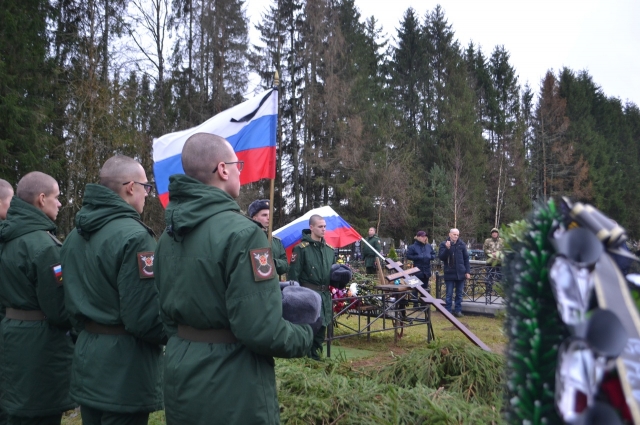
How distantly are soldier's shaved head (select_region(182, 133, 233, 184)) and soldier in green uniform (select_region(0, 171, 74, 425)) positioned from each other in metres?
1.57

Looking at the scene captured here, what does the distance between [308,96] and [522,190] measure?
20125 mm

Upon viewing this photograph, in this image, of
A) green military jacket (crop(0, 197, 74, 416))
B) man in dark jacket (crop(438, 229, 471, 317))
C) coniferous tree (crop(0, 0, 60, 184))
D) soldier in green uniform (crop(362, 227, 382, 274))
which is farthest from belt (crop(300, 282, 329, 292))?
coniferous tree (crop(0, 0, 60, 184))

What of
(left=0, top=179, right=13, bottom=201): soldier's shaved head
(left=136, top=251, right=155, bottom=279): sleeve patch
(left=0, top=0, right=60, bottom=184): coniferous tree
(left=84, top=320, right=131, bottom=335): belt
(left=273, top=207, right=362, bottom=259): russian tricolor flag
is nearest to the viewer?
(left=136, top=251, right=155, bottom=279): sleeve patch

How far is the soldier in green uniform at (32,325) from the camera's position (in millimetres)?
3609

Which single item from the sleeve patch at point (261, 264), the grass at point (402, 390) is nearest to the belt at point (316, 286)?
the grass at point (402, 390)

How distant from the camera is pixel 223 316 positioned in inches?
92.1

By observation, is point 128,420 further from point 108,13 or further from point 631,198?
point 631,198

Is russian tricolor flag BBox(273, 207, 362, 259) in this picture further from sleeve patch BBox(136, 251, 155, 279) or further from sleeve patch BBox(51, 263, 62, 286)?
sleeve patch BBox(136, 251, 155, 279)

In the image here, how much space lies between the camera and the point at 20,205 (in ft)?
13.0

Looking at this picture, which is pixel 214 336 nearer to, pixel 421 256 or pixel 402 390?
pixel 402 390

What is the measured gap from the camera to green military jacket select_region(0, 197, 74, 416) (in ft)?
11.8

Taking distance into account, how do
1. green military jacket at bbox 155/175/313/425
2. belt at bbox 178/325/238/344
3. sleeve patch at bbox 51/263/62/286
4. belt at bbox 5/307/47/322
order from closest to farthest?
green military jacket at bbox 155/175/313/425, belt at bbox 178/325/238/344, sleeve patch at bbox 51/263/62/286, belt at bbox 5/307/47/322

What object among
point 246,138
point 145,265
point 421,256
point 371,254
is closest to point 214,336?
point 145,265

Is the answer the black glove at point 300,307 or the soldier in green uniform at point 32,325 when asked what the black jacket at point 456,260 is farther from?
the black glove at point 300,307
